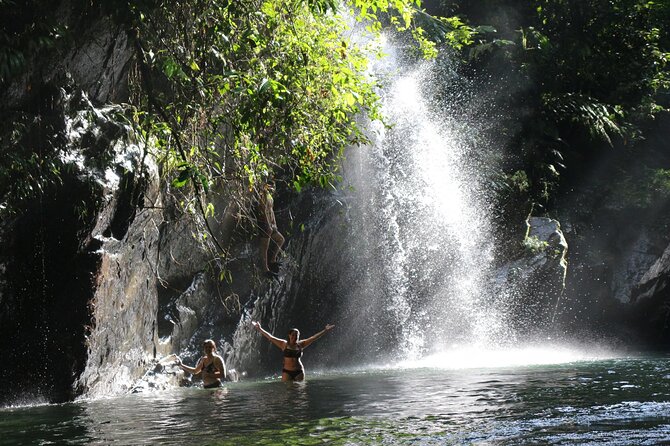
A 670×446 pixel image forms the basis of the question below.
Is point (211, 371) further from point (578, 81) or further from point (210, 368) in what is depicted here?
point (578, 81)

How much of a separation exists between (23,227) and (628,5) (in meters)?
19.8

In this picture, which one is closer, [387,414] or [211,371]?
[387,414]

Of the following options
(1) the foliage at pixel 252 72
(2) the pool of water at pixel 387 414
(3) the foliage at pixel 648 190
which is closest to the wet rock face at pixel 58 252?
(2) the pool of water at pixel 387 414

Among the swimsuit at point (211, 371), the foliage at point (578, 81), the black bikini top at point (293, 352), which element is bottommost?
the swimsuit at point (211, 371)

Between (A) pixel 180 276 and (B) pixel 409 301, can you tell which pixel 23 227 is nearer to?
(A) pixel 180 276

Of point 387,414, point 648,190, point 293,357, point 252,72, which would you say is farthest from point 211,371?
point 648,190

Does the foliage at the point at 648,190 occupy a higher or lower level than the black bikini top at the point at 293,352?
higher

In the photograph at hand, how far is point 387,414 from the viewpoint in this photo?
817 cm

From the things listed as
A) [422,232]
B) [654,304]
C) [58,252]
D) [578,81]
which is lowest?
[654,304]

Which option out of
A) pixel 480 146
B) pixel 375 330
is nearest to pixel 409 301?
pixel 375 330

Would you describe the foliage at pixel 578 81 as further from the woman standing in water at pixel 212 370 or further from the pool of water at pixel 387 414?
the woman standing in water at pixel 212 370

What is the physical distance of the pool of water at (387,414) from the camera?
6.56 metres

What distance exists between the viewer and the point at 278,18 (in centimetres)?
1107

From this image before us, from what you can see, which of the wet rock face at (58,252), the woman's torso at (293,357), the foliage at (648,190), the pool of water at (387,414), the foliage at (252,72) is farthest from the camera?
the foliage at (648,190)
